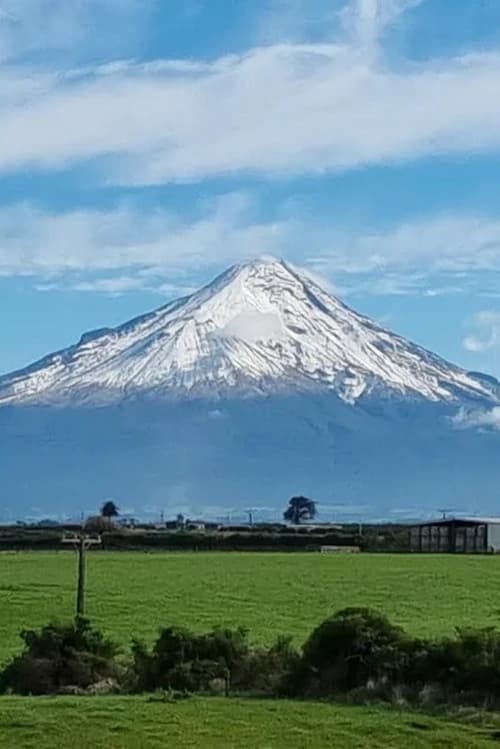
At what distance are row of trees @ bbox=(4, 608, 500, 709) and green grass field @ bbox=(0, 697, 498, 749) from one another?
1.82m

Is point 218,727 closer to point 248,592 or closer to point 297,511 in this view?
point 248,592

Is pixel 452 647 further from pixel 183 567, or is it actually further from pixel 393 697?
pixel 183 567

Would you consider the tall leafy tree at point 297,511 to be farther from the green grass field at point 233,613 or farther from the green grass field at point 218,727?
the green grass field at point 218,727

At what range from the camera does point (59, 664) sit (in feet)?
90.5

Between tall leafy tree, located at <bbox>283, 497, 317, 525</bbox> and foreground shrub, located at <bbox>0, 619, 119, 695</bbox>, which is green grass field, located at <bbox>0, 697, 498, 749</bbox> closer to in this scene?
foreground shrub, located at <bbox>0, 619, 119, 695</bbox>

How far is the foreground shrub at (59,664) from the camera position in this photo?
89.7ft

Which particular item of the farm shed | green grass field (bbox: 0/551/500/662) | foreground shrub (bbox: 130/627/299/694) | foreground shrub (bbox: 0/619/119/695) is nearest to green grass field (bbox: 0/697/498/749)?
foreground shrub (bbox: 130/627/299/694)

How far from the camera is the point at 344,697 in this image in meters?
25.0

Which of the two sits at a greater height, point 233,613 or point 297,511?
point 297,511

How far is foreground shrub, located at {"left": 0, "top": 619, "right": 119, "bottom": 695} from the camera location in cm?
2733

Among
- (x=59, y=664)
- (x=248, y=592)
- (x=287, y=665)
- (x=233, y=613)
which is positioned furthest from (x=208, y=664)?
(x=248, y=592)

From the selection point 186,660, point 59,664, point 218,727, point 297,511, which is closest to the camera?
point 218,727

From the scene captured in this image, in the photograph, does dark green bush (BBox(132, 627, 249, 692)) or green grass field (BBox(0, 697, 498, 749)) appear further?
dark green bush (BBox(132, 627, 249, 692))

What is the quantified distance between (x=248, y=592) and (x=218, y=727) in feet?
119
